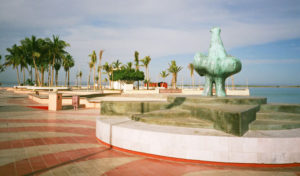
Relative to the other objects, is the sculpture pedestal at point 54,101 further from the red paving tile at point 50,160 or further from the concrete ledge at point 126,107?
the red paving tile at point 50,160

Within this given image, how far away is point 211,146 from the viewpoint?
590cm

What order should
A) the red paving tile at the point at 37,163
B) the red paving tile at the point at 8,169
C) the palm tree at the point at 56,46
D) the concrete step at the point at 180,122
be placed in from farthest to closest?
the palm tree at the point at 56,46 → the concrete step at the point at 180,122 → the red paving tile at the point at 37,163 → the red paving tile at the point at 8,169

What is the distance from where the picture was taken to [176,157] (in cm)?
619

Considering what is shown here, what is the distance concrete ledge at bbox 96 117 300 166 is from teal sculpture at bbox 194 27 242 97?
16.1ft

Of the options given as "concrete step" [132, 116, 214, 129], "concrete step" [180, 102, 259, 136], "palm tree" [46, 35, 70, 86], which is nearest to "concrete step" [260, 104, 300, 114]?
"concrete step" [180, 102, 259, 136]

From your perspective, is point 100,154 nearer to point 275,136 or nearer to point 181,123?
point 181,123

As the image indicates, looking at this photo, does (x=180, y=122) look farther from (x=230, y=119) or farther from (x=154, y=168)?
(x=154, y=168)

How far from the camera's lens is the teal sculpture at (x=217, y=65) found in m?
11.0

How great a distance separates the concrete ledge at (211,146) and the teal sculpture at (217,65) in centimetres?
491

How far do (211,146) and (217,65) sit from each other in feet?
20.3

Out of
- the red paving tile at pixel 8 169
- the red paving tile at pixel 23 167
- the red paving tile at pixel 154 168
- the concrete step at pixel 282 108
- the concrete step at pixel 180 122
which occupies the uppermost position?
the concrete step at pixel 282 108

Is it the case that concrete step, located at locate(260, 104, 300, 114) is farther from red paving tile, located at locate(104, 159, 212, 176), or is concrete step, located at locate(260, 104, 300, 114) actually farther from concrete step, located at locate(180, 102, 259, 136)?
red paving tile, located at locate(104, 159, 212, 176)

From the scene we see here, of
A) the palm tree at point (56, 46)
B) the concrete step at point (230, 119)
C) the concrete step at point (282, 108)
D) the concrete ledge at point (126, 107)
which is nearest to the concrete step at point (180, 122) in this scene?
the concrete step at point (230, 119)

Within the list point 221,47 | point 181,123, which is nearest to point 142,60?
point 221,47
